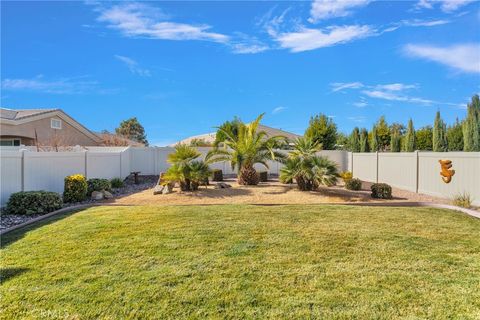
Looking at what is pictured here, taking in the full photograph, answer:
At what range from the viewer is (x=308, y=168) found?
40.2 ft

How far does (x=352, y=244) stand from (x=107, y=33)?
10.8 metres

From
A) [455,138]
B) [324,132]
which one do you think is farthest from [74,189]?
[455,138]

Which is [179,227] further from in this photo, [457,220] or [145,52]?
[145,52]

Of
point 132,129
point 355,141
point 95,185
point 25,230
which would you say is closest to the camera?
point 25,230

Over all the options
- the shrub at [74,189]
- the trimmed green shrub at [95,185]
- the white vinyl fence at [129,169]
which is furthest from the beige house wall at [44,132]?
the shrub at [74,189]

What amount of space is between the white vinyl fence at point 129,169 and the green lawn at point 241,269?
400 centimetres

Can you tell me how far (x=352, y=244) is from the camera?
5387mm

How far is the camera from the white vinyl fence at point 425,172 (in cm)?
1085

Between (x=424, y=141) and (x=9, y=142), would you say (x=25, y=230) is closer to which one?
(x=9, y=142)

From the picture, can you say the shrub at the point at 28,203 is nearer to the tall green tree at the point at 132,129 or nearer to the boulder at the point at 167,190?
the boulder at the point at 167,190

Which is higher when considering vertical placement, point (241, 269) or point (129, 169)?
point (129, 169)

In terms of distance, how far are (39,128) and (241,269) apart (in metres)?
23.2

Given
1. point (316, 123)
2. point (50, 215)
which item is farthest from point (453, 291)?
point (316, 123)

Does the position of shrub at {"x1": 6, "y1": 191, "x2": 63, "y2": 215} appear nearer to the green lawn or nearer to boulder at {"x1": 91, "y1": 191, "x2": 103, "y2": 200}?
the green lawn
